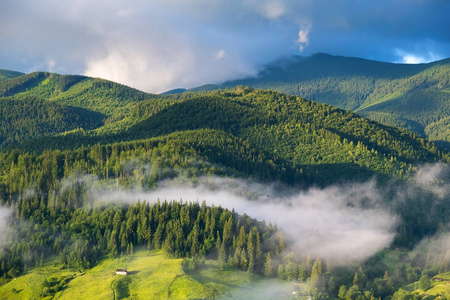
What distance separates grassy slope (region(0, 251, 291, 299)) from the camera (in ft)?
524

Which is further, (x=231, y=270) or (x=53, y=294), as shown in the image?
(x=231, y=270)

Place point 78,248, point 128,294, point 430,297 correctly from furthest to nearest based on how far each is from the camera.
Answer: point 78,248
point 430,297
point 128,294

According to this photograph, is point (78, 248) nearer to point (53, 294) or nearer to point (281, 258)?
point (53, 294)

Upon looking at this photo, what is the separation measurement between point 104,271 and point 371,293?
95093 mm

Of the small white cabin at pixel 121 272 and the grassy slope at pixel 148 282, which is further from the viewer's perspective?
the small white cabin at pixel 121 272

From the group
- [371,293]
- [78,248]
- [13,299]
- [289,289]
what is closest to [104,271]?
[78,248]

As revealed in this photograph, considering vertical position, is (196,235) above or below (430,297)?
above

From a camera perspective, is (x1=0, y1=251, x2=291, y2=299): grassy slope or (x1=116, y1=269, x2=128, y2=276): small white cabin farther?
(x1=116, y1=269, x2=128, y2=276): small white cabin

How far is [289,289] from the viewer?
168 meters

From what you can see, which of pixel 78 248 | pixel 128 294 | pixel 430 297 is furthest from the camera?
pixel 78 248

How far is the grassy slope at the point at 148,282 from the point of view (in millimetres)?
159625

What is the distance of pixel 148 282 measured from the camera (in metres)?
167

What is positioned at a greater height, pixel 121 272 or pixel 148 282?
pixel 121 272

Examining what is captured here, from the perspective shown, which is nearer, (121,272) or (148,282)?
(148,282)
